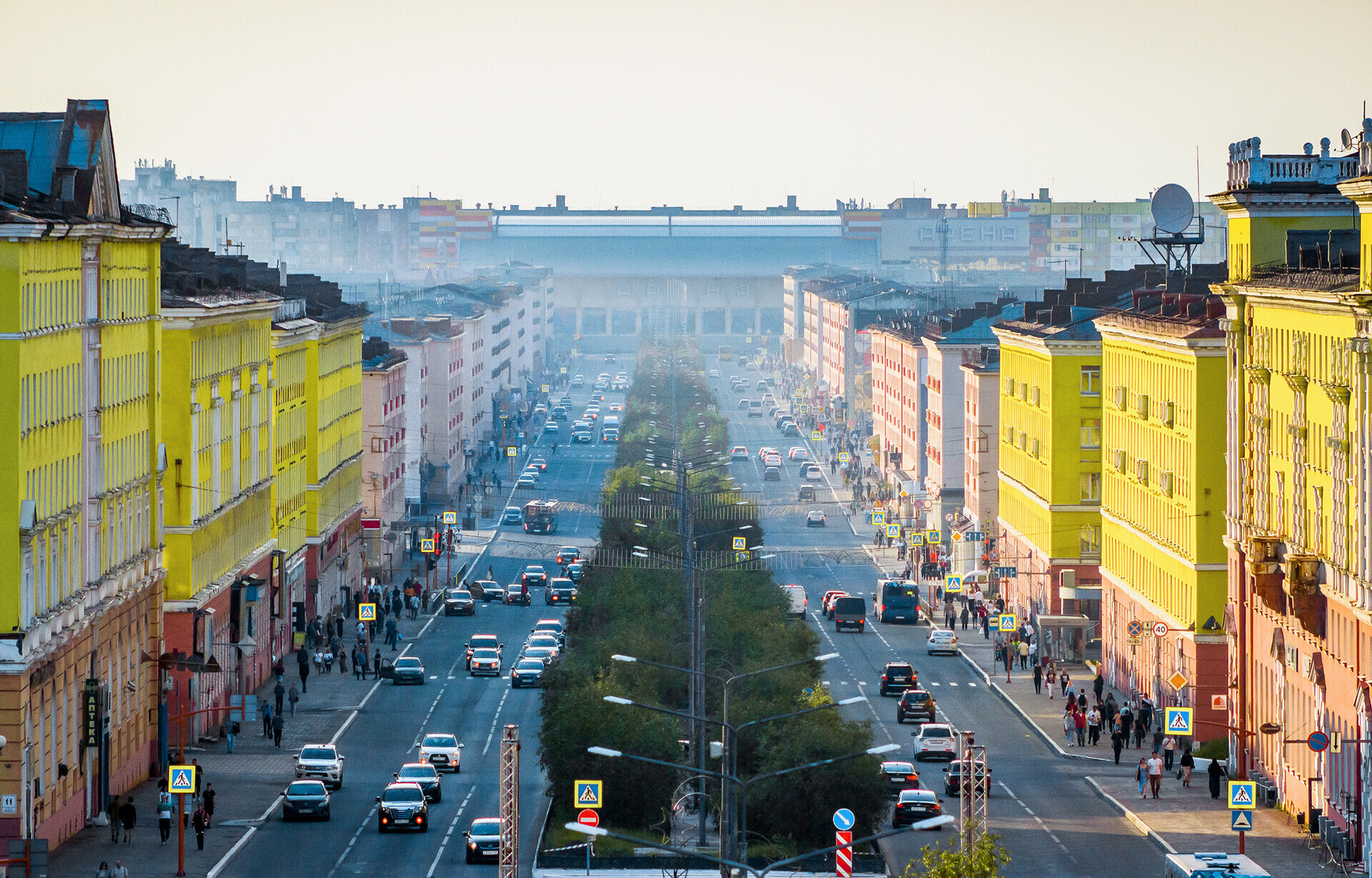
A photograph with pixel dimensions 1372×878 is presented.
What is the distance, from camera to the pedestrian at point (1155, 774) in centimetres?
6178

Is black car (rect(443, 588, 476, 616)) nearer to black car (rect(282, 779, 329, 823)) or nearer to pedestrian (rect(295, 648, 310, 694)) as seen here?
pedestrian (rect(295, 648, 310, 694))

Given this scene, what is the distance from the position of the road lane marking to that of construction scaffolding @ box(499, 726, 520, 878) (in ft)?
18.5

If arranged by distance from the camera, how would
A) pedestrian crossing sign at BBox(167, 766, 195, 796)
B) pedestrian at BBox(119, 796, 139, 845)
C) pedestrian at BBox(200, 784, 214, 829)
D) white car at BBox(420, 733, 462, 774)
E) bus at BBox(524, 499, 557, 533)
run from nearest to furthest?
pedestrian crossing sign at BBox(167, 766, 195, 796) → pedestrian at BBox(119, 796, 139, 845) → pedestrian at BBox(200, 784, 214, 829) → white car at BBox(420, 733, 462, 774) → bus at BBox(524, 499, 557, 533)

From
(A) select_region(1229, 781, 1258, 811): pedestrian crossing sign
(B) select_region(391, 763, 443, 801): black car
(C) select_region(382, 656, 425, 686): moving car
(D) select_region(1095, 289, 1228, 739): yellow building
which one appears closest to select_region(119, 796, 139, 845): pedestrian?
(B) select_region(391, 763, 443, 801): black car

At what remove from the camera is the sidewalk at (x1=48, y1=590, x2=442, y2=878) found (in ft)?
175

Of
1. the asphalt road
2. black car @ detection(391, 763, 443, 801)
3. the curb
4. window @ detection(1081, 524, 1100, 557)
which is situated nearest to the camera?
the asphalt road

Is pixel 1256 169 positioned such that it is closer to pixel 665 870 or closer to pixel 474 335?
pixel 665 870

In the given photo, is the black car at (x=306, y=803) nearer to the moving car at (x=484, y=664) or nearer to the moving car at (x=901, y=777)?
the moving car at (x=901, y=777)

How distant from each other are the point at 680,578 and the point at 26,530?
39280 mm

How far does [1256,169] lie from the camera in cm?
6375

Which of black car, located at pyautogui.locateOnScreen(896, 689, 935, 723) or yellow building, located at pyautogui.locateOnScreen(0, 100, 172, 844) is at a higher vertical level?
yellow building, located at pyautogui.locateOnScreen(0, 100, 172, 844)

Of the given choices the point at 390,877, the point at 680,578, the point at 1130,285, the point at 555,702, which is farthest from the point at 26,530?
the point at 1130,285

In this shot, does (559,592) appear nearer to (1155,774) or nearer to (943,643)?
(943,643)

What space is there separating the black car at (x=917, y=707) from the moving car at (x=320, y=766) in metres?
18.6
